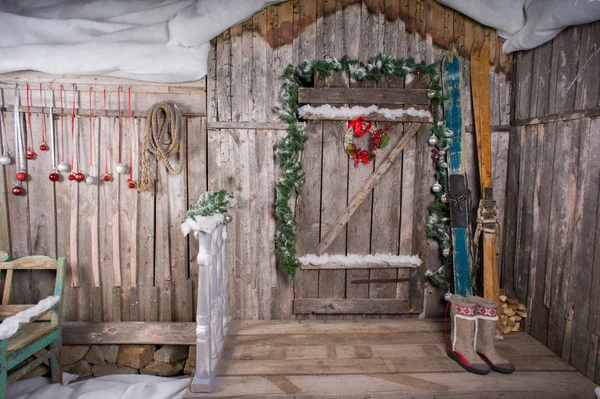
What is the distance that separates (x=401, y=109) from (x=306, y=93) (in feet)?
2.62

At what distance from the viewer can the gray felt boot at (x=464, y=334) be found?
250 centimetres

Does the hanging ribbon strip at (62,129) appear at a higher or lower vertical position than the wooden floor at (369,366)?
higher

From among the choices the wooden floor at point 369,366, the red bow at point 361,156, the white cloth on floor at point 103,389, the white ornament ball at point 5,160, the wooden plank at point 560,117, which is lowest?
the white cloth on floor at point 103,389

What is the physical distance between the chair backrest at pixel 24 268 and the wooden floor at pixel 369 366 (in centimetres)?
139

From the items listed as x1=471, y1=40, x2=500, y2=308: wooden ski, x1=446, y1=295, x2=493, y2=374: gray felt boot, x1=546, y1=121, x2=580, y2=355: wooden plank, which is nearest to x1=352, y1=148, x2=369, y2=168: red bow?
x1=471, y1=40, x2=500, y2=308: wooden ski

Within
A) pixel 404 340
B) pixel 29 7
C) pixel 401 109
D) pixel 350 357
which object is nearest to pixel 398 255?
pixel 404 340

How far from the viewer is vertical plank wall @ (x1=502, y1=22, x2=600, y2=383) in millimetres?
2451

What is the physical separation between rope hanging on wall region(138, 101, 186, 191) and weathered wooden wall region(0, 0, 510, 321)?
5.0 inches

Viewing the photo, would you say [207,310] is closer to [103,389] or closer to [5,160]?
[103,389]

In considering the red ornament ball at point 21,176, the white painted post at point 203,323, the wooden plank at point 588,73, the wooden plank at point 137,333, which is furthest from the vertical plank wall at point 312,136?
the red ornament ball at point 21,176

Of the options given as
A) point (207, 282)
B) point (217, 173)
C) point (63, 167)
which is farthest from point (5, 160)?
point (207, 282)

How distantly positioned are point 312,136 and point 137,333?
218 centimetres

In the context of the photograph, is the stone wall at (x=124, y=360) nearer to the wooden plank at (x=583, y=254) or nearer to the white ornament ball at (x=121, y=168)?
the white ornament ball at (x=121, y=168)

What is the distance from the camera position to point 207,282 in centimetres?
224
